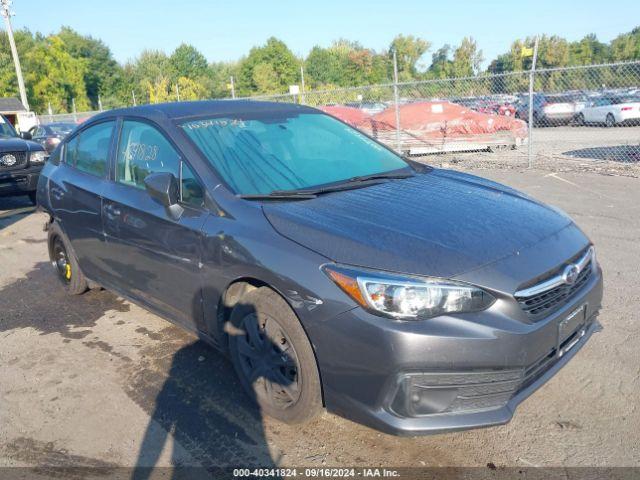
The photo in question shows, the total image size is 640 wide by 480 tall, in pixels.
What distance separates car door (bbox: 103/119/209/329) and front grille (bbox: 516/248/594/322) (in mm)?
1755

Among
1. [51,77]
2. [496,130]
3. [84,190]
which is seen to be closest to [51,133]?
[496,130]

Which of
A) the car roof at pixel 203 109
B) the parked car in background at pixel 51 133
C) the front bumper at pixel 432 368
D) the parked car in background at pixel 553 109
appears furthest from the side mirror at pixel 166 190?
the parked car in background at pixel 553 109

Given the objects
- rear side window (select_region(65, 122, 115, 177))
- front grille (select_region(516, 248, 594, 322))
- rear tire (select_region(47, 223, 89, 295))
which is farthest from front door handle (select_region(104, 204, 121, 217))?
front grille (select_region(516, 248, 594, 322))

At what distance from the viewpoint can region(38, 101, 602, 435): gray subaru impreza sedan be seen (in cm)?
237

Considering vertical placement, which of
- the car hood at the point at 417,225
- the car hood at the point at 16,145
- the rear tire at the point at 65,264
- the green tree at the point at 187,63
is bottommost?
the rear tire at the point at 65,264

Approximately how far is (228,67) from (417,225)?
82215mm

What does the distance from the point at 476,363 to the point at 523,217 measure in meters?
1.02

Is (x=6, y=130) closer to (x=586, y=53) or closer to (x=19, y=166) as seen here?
(x=19, y=166)

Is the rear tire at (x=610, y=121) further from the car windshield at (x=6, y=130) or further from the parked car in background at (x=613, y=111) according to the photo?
the car windshield at (x=6, y=130)

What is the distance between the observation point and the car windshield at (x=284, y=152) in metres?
3.30

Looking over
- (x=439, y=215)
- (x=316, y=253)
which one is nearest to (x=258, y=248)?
(x=316, y=253)

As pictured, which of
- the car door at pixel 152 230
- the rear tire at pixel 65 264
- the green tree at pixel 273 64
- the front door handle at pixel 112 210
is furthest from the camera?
the green tree at pixel 273 64

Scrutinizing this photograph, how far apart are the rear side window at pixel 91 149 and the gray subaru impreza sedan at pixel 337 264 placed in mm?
52

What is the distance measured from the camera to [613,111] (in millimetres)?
21562
